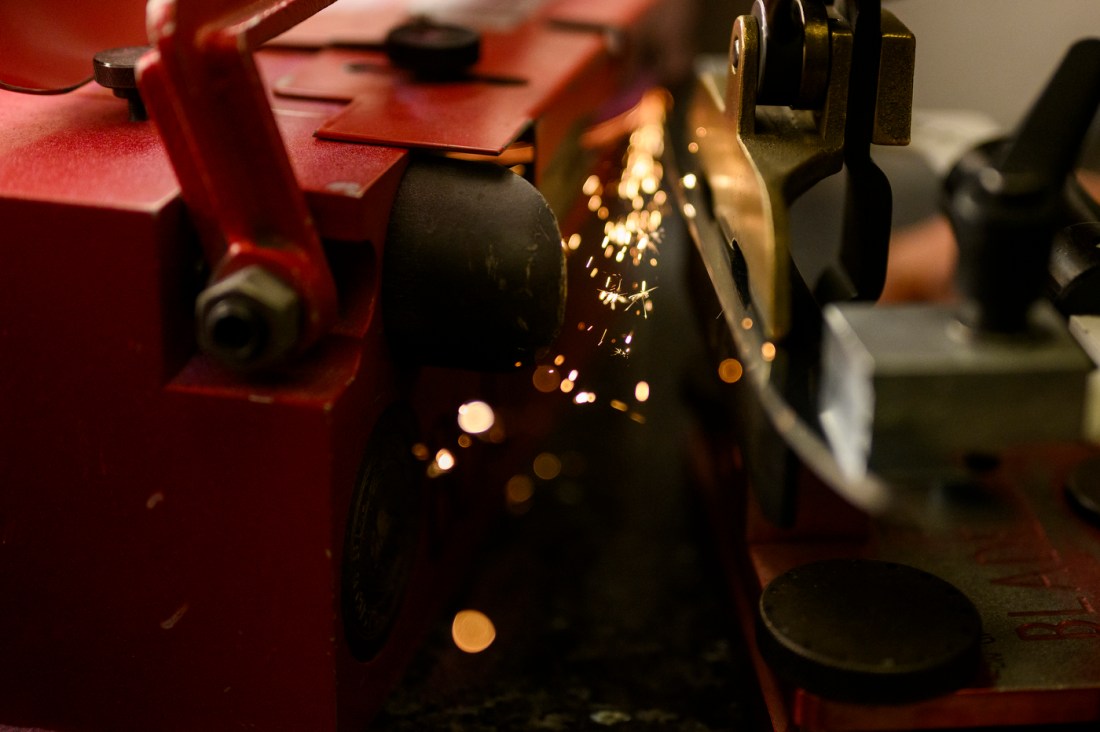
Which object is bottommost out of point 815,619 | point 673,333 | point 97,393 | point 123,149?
point 673,333

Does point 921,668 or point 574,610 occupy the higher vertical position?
point 921,668

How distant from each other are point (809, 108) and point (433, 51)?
33cm

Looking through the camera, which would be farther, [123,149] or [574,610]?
[574,610]

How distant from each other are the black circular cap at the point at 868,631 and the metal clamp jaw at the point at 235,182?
350mm

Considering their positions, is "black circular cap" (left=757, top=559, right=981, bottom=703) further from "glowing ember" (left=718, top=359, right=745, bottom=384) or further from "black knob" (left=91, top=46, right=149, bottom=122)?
"black knob" (left=91, top=46, right=149, bottom=122)

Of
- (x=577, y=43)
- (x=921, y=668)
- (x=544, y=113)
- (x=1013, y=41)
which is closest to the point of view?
(x=921, y=668)

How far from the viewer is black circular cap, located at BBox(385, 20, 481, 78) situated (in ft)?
2.94

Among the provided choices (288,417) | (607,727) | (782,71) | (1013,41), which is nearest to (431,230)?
(288,417)

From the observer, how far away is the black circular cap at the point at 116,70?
2.40ft

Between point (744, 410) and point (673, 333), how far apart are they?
2.50 ft

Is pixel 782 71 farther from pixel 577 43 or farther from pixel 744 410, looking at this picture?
pixel 577 43

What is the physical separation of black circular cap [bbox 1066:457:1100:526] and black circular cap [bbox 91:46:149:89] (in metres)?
0.78

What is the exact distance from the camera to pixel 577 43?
113 centimetres

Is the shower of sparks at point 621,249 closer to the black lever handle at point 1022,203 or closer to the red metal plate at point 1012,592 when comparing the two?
the red metal plate at point 1012,592
